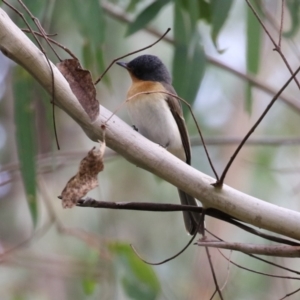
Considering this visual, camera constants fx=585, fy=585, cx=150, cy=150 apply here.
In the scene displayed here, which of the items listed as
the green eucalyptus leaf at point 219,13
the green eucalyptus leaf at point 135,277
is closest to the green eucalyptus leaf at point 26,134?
the green eucalyptus leaf at point 135,277

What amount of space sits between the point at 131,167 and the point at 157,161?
155 inches

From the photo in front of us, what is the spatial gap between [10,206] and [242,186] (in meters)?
1.99

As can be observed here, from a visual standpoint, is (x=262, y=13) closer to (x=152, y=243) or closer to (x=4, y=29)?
(x=4, y=29)

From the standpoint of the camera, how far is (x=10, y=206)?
16.5 ft

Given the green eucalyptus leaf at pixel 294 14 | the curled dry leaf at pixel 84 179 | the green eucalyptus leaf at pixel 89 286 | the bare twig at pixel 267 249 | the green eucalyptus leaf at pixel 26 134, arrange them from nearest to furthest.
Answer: the curled dry leaf at pixel 84 179 < the bare twig at pixel 267 249 < the green eucalyptus leaf at pixel 26 134 < the green eucalyptus leaf at pixel 294 14 < the green eucalyptus leaf at pixel 89 286

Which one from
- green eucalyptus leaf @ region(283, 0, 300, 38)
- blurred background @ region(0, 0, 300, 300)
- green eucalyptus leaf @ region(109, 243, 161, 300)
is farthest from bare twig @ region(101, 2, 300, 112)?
green eucalyptus leaf @ region(109, 243, 161, 300)

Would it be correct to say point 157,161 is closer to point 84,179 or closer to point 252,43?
point 84,179

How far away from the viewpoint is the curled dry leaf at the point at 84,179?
3.45 feet

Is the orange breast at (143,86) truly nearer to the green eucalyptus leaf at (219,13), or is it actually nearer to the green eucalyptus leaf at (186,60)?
the green eucalyptus leaf at (186,60)

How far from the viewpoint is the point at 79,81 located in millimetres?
1117

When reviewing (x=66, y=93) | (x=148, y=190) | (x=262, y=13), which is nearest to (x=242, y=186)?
(x=148, y=190)

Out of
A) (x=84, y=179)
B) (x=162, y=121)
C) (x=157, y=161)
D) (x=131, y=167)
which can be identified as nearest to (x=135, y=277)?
(x=162, y=121)

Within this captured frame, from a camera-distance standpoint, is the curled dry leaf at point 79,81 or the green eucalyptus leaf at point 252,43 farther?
the green eucalyptus leaf at point 252,43

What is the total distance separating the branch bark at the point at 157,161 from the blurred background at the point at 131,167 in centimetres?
102
